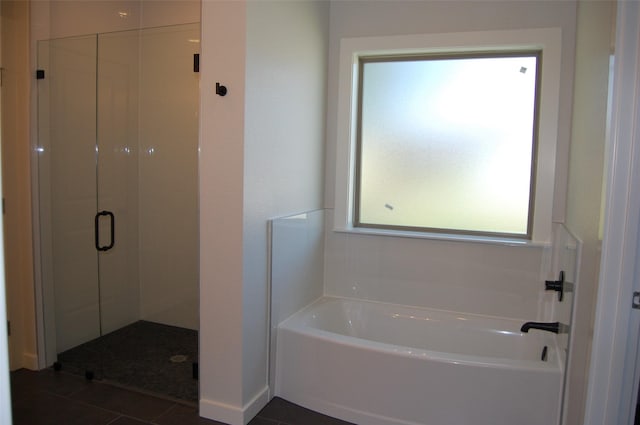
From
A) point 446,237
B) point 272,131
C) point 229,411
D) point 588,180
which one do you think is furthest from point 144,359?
point 588,180

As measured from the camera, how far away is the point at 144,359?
2918 mm

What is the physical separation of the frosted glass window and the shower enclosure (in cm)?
125

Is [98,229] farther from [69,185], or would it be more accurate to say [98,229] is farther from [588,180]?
[588,180]

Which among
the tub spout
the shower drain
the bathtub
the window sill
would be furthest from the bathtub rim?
the shower drain

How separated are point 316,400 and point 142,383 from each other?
1050mm

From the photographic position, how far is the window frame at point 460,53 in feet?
8.96

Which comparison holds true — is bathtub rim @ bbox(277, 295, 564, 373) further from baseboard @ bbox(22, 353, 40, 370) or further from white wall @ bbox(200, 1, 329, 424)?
baseboard @ bbox(22, 353, 40, 370)

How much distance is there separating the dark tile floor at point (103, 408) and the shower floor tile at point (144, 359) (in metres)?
0.08

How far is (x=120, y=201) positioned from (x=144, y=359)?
44.4 inches

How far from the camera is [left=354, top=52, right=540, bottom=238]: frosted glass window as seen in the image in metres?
2.92

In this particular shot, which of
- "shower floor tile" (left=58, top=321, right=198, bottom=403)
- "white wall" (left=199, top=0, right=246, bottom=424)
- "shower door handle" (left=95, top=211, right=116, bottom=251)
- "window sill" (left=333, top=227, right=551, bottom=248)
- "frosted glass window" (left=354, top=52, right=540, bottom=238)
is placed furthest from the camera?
"shower door handle" (left=95, top=211, right=116, bottom=251)

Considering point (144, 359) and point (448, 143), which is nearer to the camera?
point (144, 359)

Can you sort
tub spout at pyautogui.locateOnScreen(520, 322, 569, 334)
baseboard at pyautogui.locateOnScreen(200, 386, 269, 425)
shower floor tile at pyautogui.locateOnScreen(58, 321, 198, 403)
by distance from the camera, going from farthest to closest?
shower floor tile at pyautogui.locateOnScreen(58, 321, 198, 403), baseboard at pyautogui.locateOnScreen(200, 386, 269, 425), tub spout at pyautogui.locateOnScreen(520, 322, 569, 334)

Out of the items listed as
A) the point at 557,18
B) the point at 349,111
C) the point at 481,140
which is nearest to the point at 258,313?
the point at 349,111
